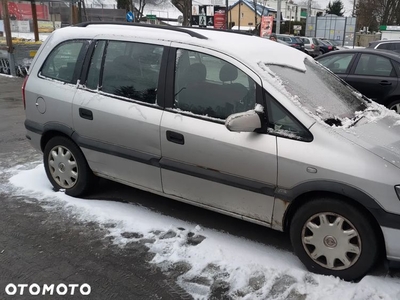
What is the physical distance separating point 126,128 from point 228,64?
3.58 feet

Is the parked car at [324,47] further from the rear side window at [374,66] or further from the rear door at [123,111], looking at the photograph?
the rear door at [123,111]

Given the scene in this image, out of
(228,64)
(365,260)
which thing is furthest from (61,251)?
(365,260)

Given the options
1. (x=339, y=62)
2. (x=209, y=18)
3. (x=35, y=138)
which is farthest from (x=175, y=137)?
(x=209, y=18)

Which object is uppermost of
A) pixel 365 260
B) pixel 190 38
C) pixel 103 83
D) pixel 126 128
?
pixel 190 38

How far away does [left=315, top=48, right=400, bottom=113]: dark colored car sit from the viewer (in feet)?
24.3

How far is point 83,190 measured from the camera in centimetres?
429

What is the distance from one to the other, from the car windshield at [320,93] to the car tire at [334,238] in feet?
2.16

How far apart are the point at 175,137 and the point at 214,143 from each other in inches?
14.9

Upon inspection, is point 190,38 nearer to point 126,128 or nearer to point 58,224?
point 126,128

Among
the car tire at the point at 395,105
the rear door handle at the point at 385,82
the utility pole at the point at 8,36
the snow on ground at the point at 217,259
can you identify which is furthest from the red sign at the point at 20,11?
the snow on ground at the point at 217,259

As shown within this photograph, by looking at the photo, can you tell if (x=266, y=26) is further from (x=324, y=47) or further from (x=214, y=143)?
(x=214, y=143)

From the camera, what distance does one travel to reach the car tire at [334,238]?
281 centimetres

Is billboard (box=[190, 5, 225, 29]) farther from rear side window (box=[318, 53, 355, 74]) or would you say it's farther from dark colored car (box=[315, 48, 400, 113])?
dark colored car (box=[315, 48, 400, 113])

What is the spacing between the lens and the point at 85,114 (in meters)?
3.98
